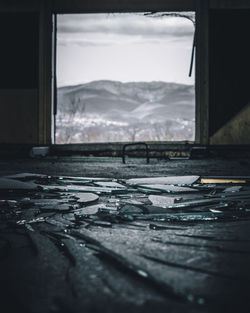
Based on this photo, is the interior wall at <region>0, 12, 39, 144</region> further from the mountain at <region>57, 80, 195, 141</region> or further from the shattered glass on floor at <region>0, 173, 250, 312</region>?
the shattered glass on floor at <region>0, 173, 250, 312</region>

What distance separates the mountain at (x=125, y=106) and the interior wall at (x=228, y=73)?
0.36 meters

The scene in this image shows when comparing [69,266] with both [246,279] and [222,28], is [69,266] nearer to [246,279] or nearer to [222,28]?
[246,279]

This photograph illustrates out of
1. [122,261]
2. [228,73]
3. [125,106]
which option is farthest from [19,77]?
[122,261]

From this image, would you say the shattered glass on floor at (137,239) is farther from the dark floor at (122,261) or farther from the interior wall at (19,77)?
the interior wall at (19,77)

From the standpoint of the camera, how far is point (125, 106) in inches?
328

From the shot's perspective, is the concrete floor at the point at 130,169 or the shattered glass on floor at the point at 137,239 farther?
the concrete floor at the point at 130,169

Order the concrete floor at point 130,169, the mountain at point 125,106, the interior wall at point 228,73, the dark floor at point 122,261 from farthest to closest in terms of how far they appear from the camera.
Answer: the mountain at point 125,106 → the interior wall at point 228,73 → the concrete floor at point 130,169 → the dark floor at point 122,261

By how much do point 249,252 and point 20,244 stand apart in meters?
→ 0.50

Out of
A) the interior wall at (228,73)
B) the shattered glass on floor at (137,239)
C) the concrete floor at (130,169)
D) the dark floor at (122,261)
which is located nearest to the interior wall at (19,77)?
the concrete floor at (130,169)

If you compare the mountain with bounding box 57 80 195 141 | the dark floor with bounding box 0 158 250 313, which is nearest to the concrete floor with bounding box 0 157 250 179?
the dark floor with bounding box 0 158 250 313

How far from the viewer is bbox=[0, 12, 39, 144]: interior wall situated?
5.55m

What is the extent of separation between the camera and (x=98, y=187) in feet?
6.27

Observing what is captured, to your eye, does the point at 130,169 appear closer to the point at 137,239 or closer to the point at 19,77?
the point at 137,239

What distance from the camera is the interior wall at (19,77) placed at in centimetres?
555
